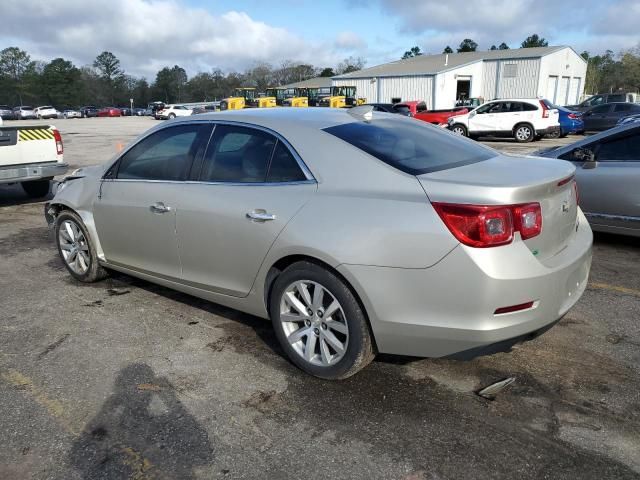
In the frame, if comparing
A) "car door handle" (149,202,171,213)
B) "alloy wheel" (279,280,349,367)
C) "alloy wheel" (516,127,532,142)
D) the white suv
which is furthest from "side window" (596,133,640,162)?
"alloy wheel" (516,127,532,142)

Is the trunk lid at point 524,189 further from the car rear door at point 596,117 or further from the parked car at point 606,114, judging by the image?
the car rear door at point 596,117

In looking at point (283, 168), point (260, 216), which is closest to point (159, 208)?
point (260, 216)

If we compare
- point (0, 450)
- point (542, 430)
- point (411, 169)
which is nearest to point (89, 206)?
point (0, 450)

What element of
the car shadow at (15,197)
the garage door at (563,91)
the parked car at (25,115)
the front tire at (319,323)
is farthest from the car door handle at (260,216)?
the parked car at (25,115)

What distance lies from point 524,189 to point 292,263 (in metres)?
1.37

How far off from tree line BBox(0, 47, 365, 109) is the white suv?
82.7 m

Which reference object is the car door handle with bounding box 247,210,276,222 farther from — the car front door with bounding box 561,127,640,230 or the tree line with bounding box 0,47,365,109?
the tree line with bounding box 0,47,365,109

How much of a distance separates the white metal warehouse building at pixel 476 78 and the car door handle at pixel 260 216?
1813 inches

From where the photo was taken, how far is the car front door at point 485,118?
2122cm

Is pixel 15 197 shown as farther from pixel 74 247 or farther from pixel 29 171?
pixel 74 247

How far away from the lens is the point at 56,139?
29.4ft

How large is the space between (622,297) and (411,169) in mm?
2692

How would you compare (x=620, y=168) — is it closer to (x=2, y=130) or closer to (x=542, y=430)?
(x=542, y=430)

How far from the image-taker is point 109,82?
371 feet
